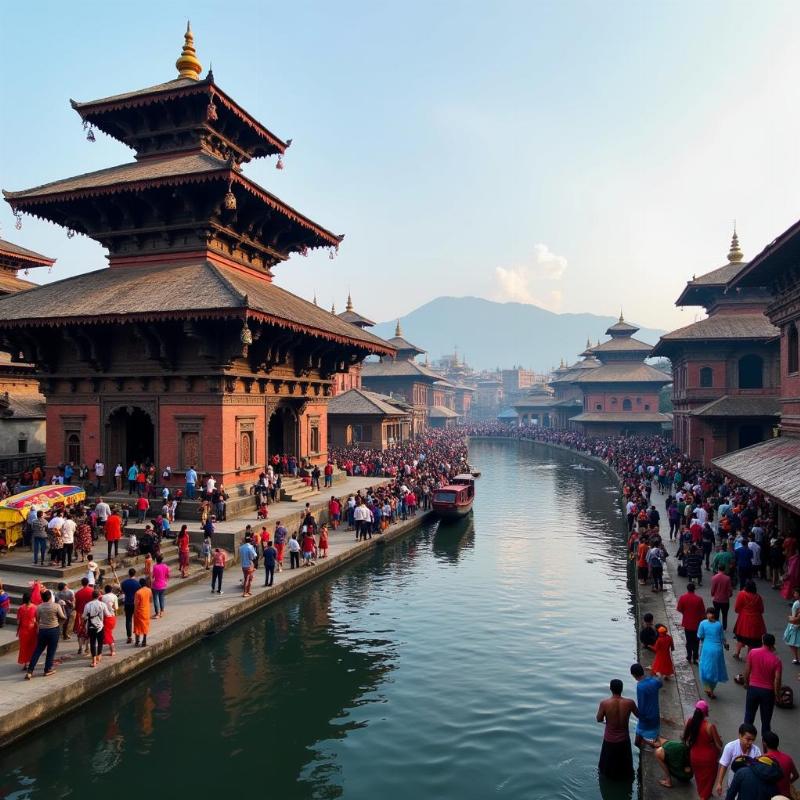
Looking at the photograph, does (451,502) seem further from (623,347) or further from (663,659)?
(623,347)

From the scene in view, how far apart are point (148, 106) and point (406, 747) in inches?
1027

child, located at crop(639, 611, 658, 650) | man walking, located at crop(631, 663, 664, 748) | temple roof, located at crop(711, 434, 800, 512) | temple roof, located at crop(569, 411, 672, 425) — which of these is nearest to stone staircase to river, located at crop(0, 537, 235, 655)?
child, located at crop(639, 611, 658, 650)

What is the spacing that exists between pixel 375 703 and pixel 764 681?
6803 mm

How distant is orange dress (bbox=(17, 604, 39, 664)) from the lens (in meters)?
11.5

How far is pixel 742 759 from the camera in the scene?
6.66 metres

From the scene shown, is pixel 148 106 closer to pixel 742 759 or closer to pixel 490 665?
pixel 490 665

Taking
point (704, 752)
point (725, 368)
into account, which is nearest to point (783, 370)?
point (704, 752)

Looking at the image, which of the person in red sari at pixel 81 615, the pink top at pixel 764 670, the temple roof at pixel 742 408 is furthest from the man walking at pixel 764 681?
the temple roof at pixel 742 408

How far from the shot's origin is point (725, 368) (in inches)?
1650

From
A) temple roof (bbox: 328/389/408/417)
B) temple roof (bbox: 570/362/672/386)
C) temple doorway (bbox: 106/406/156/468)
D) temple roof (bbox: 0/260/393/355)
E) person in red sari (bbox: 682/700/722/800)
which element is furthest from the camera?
temple roof (bbox: 570/362/672/386)

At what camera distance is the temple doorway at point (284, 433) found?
3066 centimetres

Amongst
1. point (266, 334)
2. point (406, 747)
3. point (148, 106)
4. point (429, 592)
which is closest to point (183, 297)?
point (266, 334)

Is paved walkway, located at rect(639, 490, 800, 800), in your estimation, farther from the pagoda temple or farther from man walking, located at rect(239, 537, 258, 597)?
the pagoda temple

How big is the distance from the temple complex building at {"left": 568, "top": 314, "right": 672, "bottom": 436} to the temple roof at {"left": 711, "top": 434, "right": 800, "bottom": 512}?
53.2m
